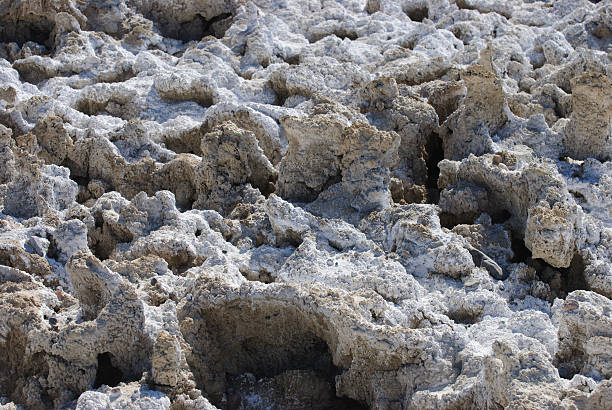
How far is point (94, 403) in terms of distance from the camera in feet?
12.5

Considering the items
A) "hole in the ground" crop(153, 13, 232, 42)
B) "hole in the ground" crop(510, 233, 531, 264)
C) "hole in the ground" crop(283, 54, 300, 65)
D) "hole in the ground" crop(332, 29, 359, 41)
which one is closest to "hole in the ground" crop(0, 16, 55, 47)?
"hole in the ground" crop(153, 13, 232, 42)

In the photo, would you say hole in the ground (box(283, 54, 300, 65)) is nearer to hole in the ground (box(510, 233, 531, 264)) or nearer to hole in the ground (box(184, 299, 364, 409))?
hole in the ground (box(510, 233, 531, 264))

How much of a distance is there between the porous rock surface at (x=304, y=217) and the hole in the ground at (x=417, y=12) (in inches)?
21.7

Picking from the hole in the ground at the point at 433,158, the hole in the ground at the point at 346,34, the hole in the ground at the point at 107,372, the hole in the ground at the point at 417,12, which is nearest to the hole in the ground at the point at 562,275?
the hole in the ground at the point at 433,158

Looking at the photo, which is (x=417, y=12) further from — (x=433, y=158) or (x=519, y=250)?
(x=519, y=250)

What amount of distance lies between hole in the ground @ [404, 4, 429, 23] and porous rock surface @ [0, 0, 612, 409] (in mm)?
550

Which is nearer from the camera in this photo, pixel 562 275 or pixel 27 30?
pixel 562 275

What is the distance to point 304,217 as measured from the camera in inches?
193

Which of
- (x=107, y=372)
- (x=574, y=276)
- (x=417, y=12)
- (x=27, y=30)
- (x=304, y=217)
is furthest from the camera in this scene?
(x=417, y=12)

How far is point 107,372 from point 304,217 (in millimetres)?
1255

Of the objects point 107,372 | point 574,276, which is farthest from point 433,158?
point 107,372

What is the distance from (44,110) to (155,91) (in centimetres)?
73

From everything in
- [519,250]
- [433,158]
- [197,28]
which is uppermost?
[519,250]

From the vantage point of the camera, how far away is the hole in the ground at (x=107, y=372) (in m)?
4.18
